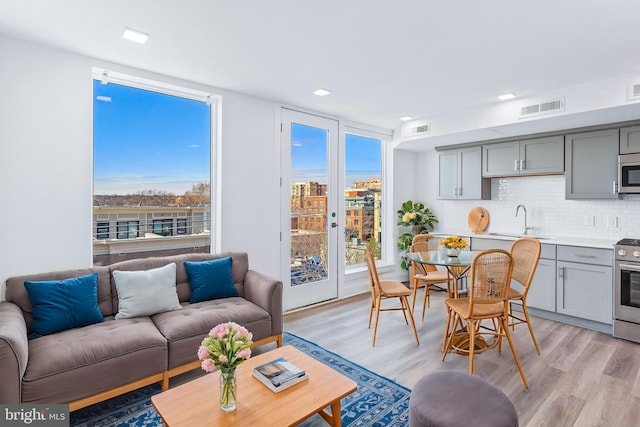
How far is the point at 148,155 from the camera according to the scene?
343cm

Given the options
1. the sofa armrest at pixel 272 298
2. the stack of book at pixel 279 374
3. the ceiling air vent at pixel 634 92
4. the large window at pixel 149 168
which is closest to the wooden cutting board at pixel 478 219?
the ceiling air vent at pixel 634 92

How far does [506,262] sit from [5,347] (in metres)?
3.22

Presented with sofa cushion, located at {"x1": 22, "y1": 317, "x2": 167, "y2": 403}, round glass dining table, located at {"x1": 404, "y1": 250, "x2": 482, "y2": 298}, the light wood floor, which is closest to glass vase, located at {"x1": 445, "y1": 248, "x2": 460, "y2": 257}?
round glass dining table, located at {"x1": 404, "y1": 250, "x2": 482, "y2": 298}

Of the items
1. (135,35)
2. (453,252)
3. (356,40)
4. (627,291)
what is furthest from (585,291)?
(135,35)

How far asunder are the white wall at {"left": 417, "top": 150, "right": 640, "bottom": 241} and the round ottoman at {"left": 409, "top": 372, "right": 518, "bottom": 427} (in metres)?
3.52

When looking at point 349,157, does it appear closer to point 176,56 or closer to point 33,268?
point 176,56

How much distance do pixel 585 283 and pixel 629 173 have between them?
1.25m

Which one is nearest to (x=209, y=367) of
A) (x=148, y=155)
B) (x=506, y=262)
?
(x=506, y=262)

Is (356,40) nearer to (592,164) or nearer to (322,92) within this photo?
(322,92)

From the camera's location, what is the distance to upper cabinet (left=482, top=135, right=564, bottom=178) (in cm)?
422

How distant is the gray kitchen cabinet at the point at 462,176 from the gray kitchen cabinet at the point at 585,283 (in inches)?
54.2

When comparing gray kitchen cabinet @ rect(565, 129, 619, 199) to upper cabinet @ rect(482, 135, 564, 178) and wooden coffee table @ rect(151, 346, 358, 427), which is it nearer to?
upper cabinet @ rect(482, 135, 564, 178)

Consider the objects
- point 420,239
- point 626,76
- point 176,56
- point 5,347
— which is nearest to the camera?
point 5,347

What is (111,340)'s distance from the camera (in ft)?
7.52
